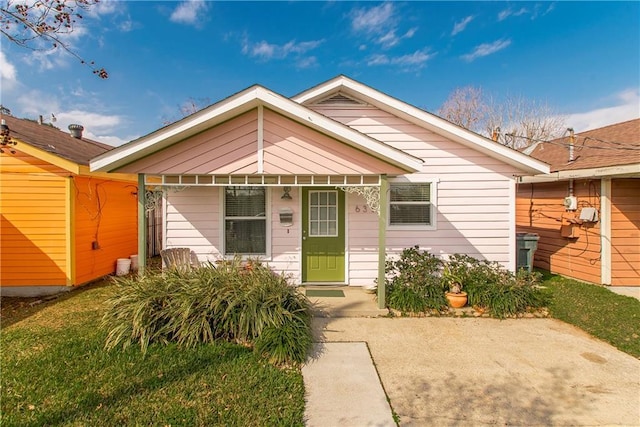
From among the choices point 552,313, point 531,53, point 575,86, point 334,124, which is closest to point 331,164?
point 334,124

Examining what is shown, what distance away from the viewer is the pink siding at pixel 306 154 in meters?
5.05

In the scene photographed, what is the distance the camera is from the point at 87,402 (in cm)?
279

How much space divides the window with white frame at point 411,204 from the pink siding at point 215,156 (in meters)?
3.24

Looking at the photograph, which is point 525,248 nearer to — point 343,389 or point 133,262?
point 343,389

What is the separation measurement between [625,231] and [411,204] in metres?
4.79

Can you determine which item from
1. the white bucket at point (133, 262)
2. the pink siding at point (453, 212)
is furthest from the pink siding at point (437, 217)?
the white bucket at point (133, 262)

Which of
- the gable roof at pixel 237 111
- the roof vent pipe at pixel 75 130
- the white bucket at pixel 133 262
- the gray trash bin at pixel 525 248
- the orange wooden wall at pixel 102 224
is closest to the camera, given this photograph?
the gable roof at pixel 237 111

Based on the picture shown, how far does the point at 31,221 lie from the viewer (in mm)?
6348

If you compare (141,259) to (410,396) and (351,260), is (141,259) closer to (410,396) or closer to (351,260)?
(351,260)

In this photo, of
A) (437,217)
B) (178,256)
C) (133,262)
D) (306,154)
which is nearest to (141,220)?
(178,256)

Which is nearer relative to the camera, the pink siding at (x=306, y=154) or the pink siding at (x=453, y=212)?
the pink siding at (x=306, y=154)

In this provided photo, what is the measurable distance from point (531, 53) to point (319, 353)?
13.3m

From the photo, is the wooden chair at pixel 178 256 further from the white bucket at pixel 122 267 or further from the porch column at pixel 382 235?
the porch column at pixel 382 235

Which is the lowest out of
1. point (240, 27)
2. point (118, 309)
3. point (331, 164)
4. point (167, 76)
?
point (118, 309)
